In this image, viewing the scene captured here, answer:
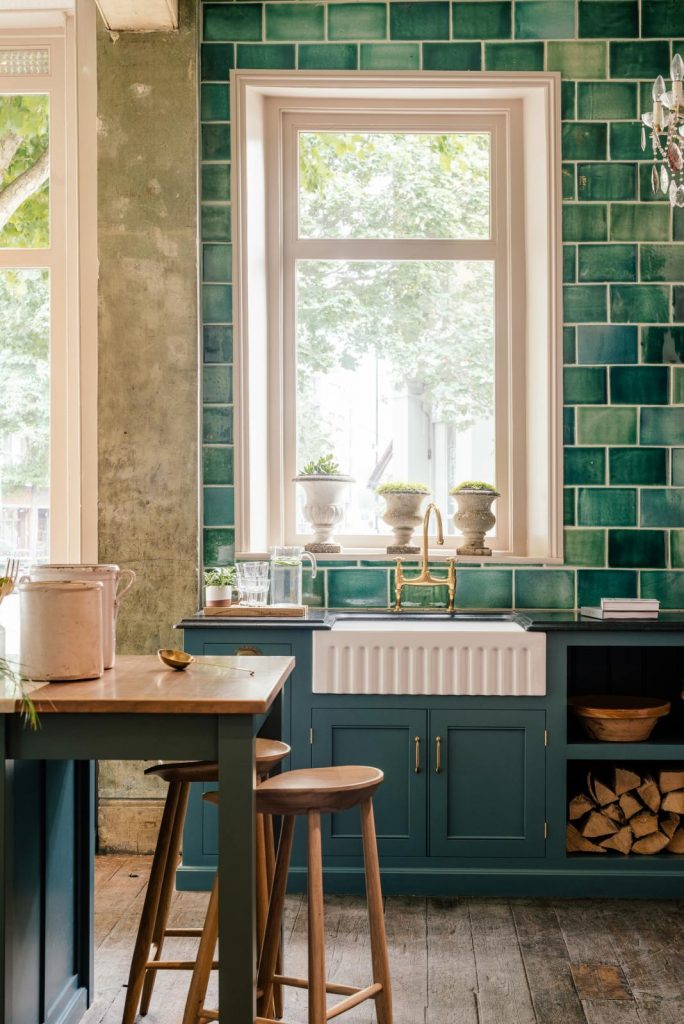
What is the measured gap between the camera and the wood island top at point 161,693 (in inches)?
81.5

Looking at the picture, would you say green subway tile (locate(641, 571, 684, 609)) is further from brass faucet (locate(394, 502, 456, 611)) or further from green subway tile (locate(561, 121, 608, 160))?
green subway tile (locate(561, 121, 608, 160))

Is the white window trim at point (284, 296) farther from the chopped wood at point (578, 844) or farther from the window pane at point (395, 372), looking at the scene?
Result: the chopped wood at point (578, 844)

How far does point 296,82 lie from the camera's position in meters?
4.41

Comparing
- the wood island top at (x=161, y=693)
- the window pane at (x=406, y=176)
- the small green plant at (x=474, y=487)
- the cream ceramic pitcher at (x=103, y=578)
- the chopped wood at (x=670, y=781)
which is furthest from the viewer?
the window pane at (x=406, y=176)

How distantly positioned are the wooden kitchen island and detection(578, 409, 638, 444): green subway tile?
2370mm

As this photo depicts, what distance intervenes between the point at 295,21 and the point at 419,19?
552mm

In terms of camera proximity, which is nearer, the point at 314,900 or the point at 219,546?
the point at 314,900

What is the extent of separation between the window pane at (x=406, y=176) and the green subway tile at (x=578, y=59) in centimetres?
49

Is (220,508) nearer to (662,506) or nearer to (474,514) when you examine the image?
(474,514)

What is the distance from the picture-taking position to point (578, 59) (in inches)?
172

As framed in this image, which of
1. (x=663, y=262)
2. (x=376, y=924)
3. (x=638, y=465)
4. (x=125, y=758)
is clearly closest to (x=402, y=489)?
(x=638, y=465)

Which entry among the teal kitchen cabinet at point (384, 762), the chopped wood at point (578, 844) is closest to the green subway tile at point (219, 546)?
the teal kitchen cabinet at point (384, 762)

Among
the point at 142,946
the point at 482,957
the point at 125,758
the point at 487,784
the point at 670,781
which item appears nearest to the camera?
the point at 125,758

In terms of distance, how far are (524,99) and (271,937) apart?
3801 millimetres
